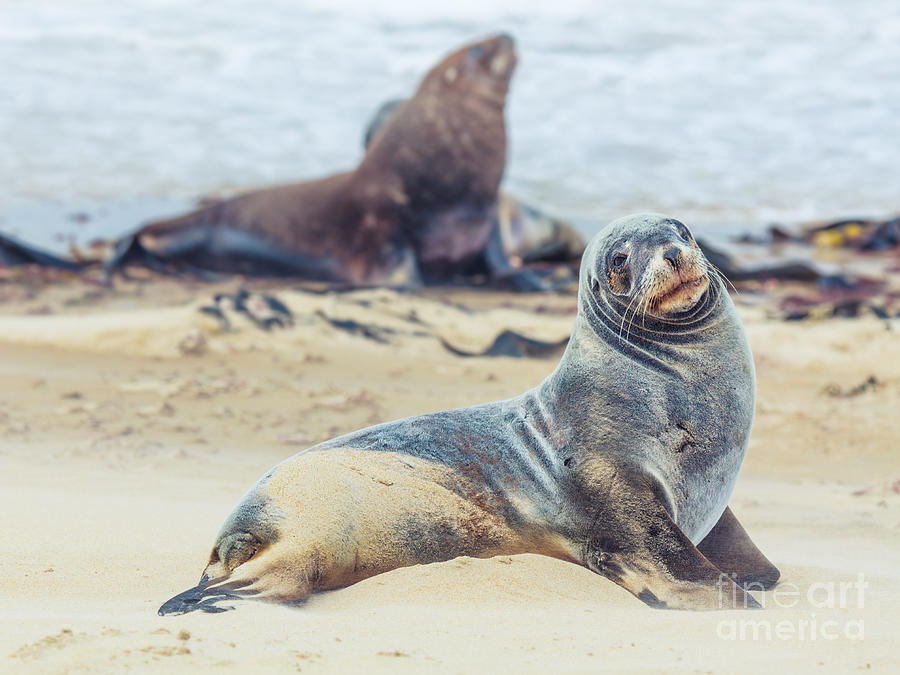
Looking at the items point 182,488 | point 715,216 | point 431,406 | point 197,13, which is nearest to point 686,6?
point 197,13

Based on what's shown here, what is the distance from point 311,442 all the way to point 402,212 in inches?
192

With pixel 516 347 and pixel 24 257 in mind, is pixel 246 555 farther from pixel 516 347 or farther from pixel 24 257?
pixel 24 257

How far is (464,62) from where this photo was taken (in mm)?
10297

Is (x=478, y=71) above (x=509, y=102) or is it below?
above

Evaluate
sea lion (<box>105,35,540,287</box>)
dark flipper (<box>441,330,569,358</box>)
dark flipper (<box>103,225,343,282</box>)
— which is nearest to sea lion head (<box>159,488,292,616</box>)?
dark flipper (<box>441,330,569,358</box>)

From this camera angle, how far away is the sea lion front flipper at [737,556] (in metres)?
3.40

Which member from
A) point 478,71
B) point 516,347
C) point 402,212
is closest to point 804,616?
point 516,347

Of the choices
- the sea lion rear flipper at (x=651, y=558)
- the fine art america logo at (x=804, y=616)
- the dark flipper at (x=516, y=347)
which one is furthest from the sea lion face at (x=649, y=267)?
the dark flipper at (x=516, y=347)

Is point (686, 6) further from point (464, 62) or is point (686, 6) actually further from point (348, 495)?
point (348, 495)

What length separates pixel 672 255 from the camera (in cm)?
339

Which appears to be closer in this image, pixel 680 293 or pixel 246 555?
pixel 246 555

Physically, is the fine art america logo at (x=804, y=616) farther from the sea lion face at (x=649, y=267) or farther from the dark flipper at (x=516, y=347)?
the dark flipper at (x=516, y=347)

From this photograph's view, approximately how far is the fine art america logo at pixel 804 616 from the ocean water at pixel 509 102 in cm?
931

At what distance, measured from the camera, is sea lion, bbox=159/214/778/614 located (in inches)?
126
